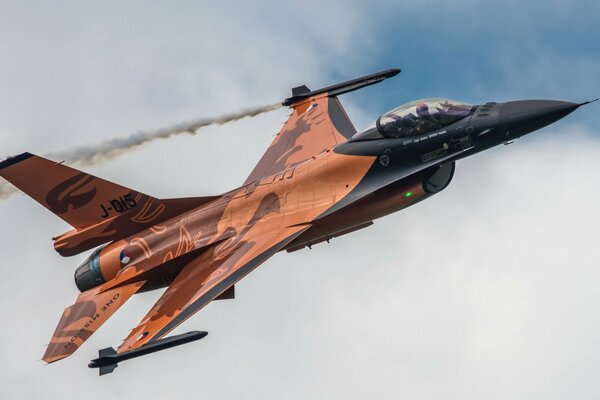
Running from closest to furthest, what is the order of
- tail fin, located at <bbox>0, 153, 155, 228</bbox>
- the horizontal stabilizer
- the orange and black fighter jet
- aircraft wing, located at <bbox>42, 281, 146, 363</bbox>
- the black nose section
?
1. the black nose section
2. the orange and black fighter jet
3. aircraft wing, located at <bbox>42, 281, 146, 363</bbox>
4. tail fin, located at <bbox>0, 153, 155, 228</bbox>
5. the horizontal stabilizer

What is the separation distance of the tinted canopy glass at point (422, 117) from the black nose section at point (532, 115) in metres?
0.98

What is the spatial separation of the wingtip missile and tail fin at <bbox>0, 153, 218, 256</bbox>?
413 centimetres

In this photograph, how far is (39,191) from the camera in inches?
1278

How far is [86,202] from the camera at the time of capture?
3250 cm

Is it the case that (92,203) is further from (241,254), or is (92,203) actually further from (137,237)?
(241,254)

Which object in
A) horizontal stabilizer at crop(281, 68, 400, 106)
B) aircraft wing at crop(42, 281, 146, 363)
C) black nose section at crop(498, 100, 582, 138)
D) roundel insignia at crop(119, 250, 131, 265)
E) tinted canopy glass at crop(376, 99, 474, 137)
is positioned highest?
horizontal stabilizer at crop(281, 68, 400, 106)

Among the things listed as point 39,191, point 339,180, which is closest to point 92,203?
point 39,191

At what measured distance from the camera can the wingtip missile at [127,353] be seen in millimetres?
28984

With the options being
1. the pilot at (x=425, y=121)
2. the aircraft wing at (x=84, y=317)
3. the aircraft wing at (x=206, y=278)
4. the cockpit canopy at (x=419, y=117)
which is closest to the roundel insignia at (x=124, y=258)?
the aircraft wing at (x=84, y=317)

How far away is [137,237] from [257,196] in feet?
10.5

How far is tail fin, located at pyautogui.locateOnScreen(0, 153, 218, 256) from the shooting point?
32250 mm

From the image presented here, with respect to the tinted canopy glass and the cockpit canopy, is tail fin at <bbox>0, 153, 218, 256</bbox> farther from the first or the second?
the tinted canopy glass

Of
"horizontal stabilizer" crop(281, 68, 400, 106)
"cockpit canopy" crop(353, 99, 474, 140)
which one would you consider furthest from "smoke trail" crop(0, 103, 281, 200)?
"cockpit canopy" crop(353, 99, 474, 140)

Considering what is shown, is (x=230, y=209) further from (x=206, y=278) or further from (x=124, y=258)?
(x=124, y=258)
